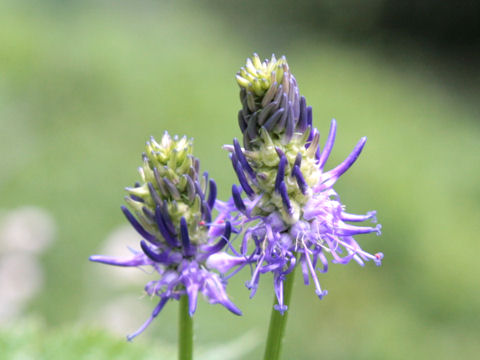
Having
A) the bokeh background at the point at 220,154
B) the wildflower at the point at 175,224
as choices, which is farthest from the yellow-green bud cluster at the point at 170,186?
the bokeh background at the point at 220,154

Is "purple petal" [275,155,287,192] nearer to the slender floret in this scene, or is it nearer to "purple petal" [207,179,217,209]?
the slender floret

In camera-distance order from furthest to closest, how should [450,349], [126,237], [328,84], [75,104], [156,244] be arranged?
1. [328,84]
2. [75,104]
3. [450,349]
4. [126,237]
5. [156,244]

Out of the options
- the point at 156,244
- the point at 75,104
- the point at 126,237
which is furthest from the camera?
the point at 75,104

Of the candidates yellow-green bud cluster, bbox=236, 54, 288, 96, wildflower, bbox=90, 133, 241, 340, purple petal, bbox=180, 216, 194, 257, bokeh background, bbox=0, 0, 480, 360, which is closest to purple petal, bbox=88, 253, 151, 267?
wildflower, bbox=90, 133, 241, 340

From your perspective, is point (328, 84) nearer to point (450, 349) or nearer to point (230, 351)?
point (450, 349)

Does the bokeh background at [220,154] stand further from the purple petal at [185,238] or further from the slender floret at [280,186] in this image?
the slender floret at [280,186]

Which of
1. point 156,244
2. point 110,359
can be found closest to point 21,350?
point 110,359
